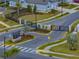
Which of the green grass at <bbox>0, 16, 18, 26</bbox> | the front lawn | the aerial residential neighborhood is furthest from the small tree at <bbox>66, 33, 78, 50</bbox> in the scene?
the front lawn

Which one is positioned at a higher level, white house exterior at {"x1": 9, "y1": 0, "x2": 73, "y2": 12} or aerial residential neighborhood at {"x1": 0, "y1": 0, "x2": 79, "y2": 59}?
white house exterior at {"x1": 9, "y1": 0, "x2": 73, "y2": 12}

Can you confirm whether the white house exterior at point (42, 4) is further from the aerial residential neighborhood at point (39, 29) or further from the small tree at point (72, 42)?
the small tree at point (72, 42)

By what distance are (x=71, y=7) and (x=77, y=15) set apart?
9.52 m

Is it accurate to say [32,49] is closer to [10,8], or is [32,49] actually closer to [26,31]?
[26,31]

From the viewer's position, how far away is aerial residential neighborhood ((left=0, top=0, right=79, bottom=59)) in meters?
Result: 57.2

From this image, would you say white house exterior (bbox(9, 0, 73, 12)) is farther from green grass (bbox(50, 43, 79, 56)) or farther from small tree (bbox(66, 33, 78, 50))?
small tree (bbox(66, 33, 78, 50))

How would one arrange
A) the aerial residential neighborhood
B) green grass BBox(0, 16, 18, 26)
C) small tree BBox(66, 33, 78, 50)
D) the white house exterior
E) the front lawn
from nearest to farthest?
the aerial residential neighborhood, small tree BBox(66, 33, 78, 50), green grass BBox(0, 16, 18, 26), the white house exterior, the front lawn

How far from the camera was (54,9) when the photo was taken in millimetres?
95188

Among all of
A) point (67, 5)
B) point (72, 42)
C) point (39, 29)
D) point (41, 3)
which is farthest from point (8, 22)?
point (72, 42)

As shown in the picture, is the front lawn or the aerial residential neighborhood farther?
the front lawn

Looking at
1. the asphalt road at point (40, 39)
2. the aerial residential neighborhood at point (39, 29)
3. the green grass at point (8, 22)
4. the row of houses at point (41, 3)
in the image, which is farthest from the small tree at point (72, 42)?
the row of houses at point (41, 3)

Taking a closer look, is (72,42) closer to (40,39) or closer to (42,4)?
(40,39)

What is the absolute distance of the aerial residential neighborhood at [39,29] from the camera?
57219 mm

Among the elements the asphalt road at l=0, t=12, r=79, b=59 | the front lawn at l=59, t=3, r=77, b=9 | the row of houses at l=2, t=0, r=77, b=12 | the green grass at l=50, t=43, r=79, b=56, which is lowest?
the asphalt road at l=0, t=12, r=79, b=59
